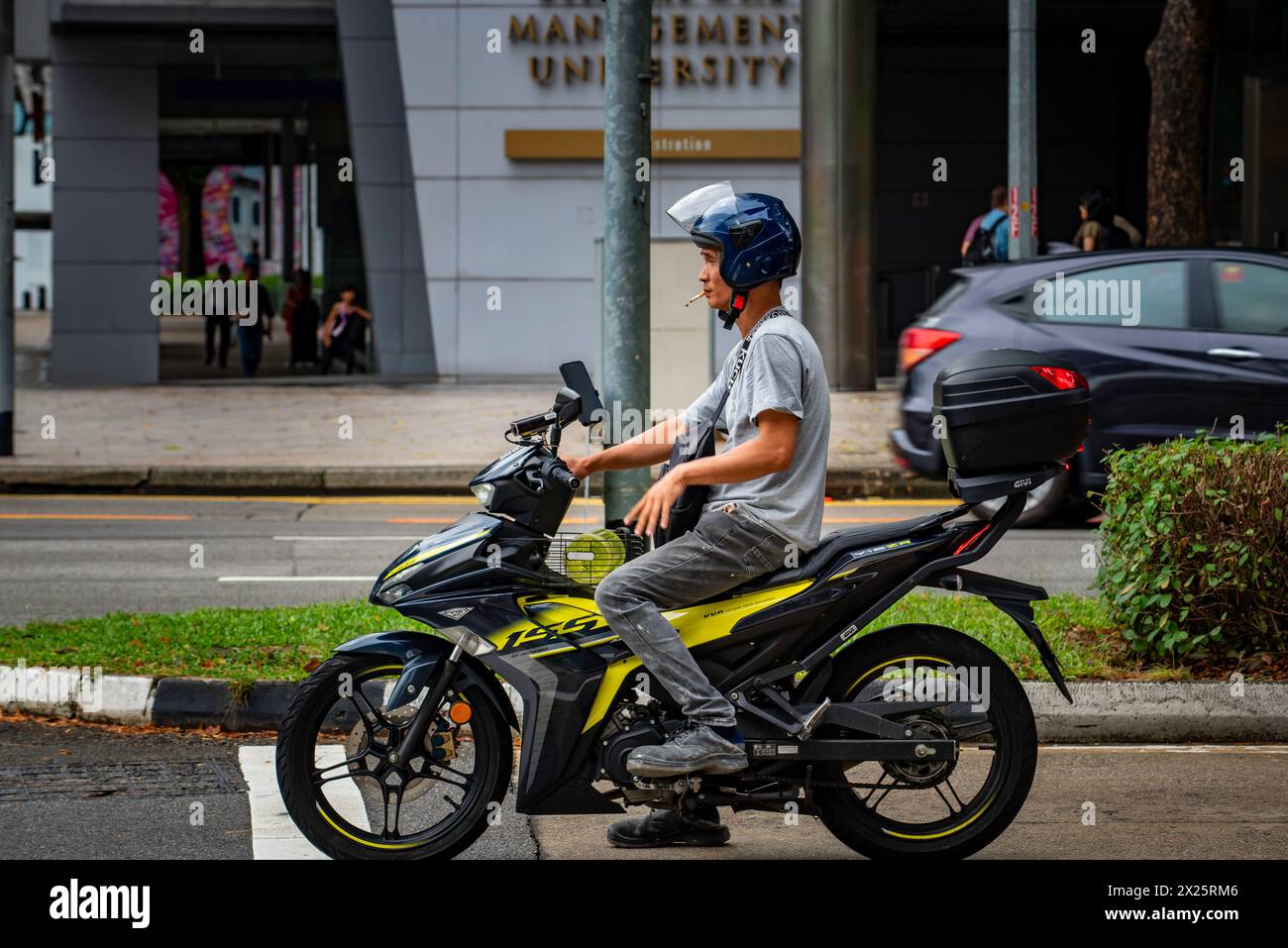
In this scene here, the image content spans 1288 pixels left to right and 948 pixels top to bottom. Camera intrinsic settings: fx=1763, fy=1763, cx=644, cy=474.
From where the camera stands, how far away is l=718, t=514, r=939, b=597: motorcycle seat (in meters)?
4.80

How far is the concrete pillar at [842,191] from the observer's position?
2062cm

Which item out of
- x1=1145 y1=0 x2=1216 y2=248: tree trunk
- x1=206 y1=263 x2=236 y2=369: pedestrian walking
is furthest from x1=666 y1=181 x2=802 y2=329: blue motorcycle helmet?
x1=206 y1=263 x2=236 y2=369: pedestrian walking

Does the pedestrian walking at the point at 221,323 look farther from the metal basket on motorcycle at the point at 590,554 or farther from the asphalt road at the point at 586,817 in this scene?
the metal basket on motorcycle at the point at 590,554

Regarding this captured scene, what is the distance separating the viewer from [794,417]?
15.4ft

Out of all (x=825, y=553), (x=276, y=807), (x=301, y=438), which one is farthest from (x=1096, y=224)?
(x=276, y=807)

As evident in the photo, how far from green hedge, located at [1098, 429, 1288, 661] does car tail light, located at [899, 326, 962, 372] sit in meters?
5.01

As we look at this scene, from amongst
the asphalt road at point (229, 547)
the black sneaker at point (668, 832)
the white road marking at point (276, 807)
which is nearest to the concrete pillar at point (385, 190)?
the asphalt road at point (229, 547)

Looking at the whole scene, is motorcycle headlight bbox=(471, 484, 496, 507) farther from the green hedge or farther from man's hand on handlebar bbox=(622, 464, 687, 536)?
the green hedge

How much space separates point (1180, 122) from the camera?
50.2 feet

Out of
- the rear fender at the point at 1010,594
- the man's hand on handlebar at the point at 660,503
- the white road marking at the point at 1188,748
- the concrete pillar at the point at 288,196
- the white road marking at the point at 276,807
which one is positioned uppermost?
the concrete pillar at the point at 288,196

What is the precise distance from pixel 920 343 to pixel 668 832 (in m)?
7.45

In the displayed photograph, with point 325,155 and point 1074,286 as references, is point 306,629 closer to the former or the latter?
point 1074,286

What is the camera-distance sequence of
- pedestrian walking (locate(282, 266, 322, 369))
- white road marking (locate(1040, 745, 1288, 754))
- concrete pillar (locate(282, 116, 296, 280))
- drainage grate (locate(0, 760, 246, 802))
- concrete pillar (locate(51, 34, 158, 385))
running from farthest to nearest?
concrete pillar (locate(282, 116, 296, 280)) < pedestrian walking (locate(282, 266, 322, 369)) < concrete pillar (locate(51, 34, 158, 385)) < white road marking (locate(1040, 745, 1288, 754)) < drainage grate (locate(0, 760, 246, 802))

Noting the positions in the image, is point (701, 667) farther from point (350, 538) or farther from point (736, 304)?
point (350, 538)
